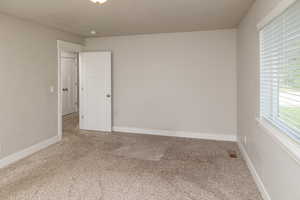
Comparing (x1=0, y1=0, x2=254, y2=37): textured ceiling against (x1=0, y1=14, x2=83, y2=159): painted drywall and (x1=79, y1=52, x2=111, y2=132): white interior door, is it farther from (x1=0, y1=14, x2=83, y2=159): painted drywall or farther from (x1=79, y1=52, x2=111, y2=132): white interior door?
(x1=79, y1=52, x2=111, y2=132): white interior door

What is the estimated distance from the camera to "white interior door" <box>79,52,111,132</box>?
4.79 m

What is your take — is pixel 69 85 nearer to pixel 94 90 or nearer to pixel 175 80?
pixel 94 90

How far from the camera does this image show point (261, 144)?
2.28m

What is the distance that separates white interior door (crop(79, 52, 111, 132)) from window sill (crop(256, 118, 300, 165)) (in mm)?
3582

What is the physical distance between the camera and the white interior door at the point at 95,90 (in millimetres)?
4789

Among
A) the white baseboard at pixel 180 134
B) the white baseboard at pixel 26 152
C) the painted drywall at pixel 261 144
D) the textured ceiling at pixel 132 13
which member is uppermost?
the textured ceiling at pixel 132 13

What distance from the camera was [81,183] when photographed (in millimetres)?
2467

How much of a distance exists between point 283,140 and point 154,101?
3189 mm

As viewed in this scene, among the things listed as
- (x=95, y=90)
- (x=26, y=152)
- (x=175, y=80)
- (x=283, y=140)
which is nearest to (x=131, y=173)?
(x=283, y=140)

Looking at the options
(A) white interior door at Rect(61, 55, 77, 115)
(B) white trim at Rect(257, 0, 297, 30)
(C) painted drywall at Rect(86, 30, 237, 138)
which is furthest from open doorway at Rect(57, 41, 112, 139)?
(B) white trim at Rect(257, 0, 297, 30)

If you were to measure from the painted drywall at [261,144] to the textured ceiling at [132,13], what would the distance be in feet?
1.47

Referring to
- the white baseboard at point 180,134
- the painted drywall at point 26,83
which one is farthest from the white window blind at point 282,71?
the painted drywall at point 26,83

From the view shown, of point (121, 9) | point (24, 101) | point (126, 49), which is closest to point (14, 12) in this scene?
point (24, 101)

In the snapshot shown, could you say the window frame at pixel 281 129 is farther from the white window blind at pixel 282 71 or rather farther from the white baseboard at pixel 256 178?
the white baseboard at pixel 256 178
